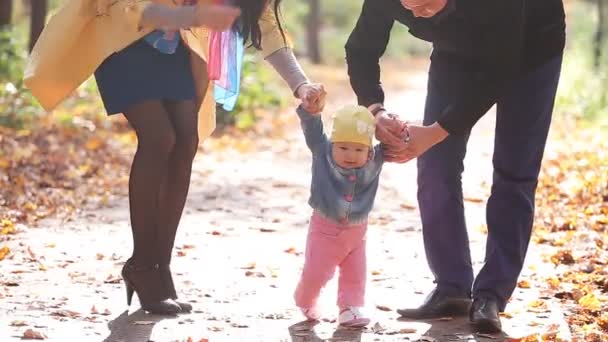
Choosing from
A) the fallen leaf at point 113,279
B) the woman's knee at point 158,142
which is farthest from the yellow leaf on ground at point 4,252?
the woman's knee at point 158,142

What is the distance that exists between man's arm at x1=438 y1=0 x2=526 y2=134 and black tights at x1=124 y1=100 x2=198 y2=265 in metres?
1.17

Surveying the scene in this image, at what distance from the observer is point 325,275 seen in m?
5.04

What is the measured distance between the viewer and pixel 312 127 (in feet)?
16.2

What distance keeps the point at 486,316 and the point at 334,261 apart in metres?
0.69

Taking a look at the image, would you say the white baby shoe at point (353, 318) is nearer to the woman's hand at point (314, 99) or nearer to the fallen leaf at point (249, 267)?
the woman's hand at point (314, 99)

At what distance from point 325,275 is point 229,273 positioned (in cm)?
129

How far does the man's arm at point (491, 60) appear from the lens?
4759 mm

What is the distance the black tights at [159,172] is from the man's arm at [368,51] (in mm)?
751

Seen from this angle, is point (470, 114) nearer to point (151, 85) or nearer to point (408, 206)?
point (151, 85)

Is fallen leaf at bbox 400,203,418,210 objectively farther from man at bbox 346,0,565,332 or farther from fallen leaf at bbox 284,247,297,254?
man at bbox 346,0,565,332

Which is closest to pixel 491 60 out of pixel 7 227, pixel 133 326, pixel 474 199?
pixel 133 326

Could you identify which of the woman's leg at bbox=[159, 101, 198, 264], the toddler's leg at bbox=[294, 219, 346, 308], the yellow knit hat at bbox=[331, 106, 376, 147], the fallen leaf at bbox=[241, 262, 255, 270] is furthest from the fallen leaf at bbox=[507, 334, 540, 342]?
the fallen leaf at bbox=[241, 262, 255, 270]

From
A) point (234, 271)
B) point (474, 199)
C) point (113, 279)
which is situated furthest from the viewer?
point (474, 199)

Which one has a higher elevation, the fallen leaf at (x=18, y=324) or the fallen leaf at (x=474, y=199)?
the fallen leaf at (x=474, y=199)
